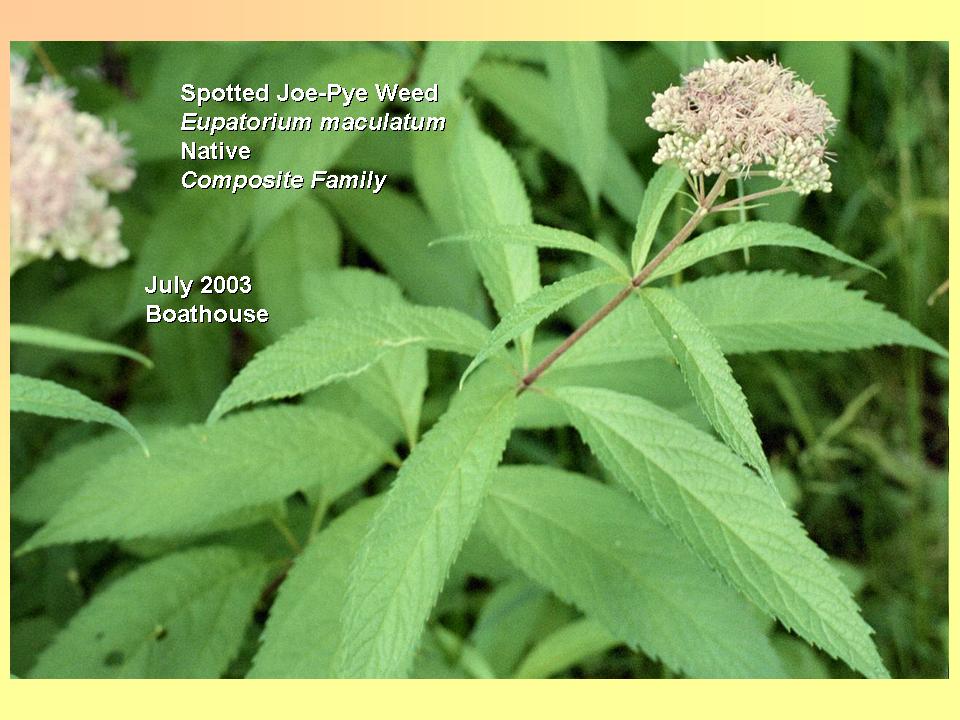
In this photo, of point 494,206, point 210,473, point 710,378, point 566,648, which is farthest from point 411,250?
point 710,378

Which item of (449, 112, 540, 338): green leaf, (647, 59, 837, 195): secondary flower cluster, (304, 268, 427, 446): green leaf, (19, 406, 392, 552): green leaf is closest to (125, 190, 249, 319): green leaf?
(304, 268, 427, 446): green leaf

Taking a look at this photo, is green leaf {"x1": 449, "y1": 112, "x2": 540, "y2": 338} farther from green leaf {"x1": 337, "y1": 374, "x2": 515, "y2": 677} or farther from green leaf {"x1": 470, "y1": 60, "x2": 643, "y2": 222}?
green leaf {"x1": 470, "y1": 60, "x2": 643, "y2": 222}

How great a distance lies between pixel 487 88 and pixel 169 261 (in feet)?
2.95

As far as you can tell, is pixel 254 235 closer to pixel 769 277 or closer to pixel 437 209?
pixel 437 209

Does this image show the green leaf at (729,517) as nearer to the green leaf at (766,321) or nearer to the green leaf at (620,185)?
the green leaf at (766,321)

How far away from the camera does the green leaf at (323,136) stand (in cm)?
222

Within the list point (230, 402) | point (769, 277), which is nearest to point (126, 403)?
point (230, 402)

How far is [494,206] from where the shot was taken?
70.3 inches

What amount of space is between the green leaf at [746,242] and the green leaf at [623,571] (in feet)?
1.83

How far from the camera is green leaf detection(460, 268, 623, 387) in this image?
1.24 metres

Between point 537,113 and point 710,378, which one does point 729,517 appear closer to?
point 710,378

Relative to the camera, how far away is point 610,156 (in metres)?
2.47

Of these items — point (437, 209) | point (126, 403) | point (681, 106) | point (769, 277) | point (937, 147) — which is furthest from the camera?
point (937, 147)

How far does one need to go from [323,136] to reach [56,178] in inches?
23.1
